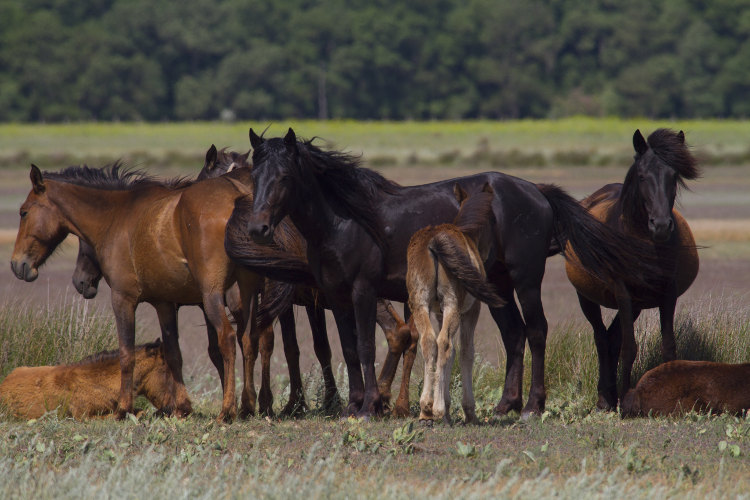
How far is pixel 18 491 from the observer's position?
6230mm

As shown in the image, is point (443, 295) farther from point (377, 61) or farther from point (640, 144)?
point (377, 61)

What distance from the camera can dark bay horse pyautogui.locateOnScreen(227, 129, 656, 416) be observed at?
332 inches

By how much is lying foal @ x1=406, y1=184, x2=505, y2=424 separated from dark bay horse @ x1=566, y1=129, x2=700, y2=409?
5.18ft

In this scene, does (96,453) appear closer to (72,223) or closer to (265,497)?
(265,497)

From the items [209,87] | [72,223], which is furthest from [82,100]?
[72,223]

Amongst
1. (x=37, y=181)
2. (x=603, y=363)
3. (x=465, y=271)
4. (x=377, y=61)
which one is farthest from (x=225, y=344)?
(x=377, y=61)

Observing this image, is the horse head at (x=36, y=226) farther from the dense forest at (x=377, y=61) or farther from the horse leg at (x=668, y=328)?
the dense forest at (x=377, y=61)

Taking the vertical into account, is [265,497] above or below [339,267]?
below

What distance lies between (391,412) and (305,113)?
8069 centimetres

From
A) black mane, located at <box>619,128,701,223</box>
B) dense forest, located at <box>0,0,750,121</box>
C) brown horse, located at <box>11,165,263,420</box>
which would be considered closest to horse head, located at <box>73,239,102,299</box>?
brown horse, located at <box>11,165,263,420</box>

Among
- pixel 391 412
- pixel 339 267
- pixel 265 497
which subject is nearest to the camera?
pixel 265 497

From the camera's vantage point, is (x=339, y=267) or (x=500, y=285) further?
(x=500, y=285)

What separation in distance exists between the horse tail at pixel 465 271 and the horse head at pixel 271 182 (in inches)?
45.6

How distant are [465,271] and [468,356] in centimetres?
76
